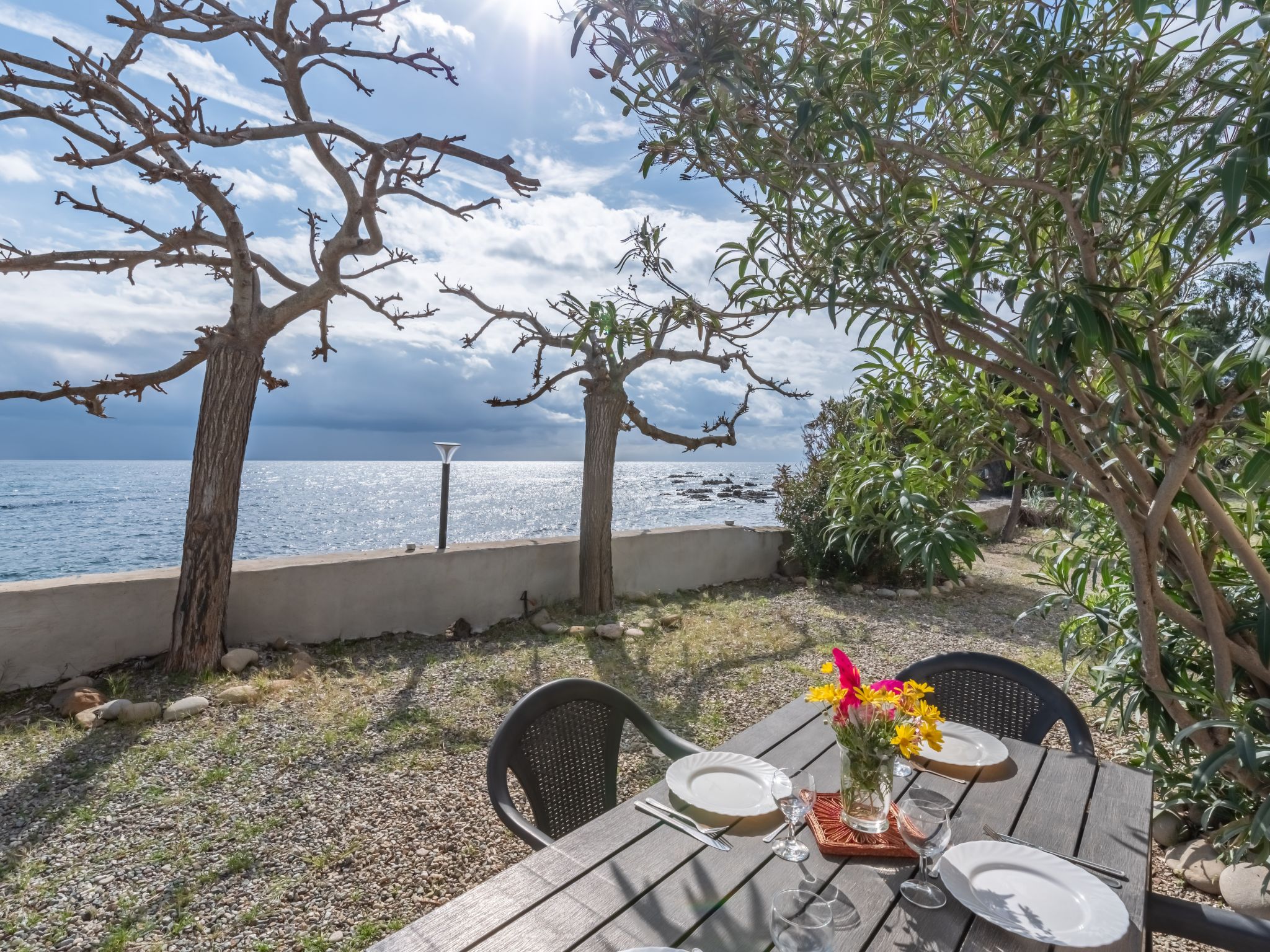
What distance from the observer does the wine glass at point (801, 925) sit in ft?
3.16

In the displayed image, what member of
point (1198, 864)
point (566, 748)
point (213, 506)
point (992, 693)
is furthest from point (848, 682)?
point (213, 506)

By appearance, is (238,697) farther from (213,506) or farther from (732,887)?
(732,887)

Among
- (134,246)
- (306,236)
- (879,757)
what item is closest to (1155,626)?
(879,757)

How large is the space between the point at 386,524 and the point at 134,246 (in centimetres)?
2688

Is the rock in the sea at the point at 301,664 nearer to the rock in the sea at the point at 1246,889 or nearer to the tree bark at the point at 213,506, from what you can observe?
the tree bark at the point at 213,506

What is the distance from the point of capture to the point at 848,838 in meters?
1.31

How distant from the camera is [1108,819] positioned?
1.47m

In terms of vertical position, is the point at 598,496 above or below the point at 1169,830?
above

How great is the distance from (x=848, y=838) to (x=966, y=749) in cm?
62

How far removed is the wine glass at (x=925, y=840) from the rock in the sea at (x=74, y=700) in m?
4.06

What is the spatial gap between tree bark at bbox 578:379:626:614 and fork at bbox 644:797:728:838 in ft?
15.2

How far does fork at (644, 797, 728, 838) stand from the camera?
1.33 metres

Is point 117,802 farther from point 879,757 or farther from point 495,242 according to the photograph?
point 495,242

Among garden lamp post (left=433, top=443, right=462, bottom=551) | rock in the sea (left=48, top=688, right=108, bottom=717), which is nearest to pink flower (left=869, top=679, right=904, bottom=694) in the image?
rock in the sea (left=48, top=688, right=108, bottom=717)
